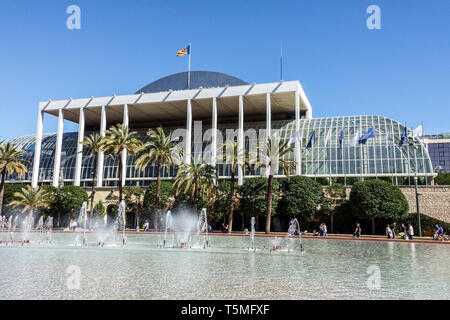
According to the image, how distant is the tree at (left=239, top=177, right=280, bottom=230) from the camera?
4251cm

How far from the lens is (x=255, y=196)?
43312 mm

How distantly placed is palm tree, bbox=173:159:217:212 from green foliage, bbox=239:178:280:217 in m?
4.14

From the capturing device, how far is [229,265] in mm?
14164

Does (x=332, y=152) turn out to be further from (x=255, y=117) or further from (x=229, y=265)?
(x=229, y=265)

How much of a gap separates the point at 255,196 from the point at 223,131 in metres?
17.9

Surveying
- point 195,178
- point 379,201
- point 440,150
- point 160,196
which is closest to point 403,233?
point 379,201

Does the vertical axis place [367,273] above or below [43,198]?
below

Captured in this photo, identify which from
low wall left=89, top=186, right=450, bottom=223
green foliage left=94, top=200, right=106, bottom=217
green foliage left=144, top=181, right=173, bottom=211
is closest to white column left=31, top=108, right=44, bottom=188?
green foliage left=94, top=200, right=106, bottom=217

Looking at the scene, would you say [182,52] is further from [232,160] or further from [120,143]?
[232,160]

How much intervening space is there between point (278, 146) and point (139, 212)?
22.0 m

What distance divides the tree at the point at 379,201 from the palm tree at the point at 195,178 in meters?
16.4

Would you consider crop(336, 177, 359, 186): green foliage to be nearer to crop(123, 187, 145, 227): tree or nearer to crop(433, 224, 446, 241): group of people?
crop(433, 224, 446, 241): group of people
